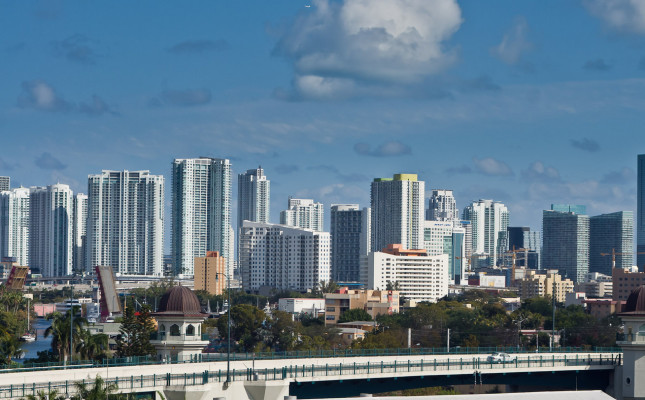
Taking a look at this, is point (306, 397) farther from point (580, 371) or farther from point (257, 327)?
point (257, 327)

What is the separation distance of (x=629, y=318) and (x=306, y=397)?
2816 cm

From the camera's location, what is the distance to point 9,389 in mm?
66375

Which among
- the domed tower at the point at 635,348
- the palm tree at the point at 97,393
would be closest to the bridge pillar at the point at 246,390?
the palm tree at the point at 97,393

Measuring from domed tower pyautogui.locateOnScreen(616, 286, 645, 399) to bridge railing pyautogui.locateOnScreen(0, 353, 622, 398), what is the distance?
5.99 meters

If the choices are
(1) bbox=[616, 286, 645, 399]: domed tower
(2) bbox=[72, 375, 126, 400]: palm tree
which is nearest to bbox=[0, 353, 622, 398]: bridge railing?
(2) bbox=[72, 375, 126, 400]: palm tree

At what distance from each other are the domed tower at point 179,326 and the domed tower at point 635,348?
34049 millimetres

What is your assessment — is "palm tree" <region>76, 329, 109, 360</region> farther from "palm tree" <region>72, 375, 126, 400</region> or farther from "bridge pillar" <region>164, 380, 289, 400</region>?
"palm tree" <region>72, 375, 126, 400</region>

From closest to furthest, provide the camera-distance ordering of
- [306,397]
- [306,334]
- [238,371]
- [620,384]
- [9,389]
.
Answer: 1. [9,389]
2. [238,371]
3. [306,397]
4. [620,384]
5. [306,334]

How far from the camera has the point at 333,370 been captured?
90.8 meters

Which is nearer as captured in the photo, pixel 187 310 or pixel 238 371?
pixel 238 371

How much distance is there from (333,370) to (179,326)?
11673 millimetres

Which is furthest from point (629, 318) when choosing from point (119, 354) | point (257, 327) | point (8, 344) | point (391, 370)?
point (257, 327)

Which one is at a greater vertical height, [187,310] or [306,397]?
[187,310]

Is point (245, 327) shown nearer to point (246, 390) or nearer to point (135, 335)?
point (135, 335)
